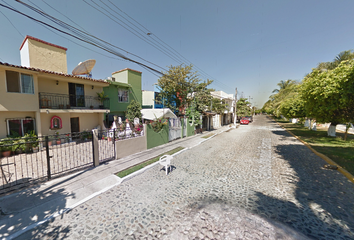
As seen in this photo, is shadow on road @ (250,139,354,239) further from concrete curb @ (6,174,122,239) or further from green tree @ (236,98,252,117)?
green tree @ (236,98,252,117)

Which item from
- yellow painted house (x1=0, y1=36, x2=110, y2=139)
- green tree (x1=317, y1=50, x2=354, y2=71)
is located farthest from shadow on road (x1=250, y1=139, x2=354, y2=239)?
green tree (x1=317, y1=50, x2=354, y2=71)

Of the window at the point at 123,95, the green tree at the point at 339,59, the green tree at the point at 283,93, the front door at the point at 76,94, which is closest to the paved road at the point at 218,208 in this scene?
the front door at the point at 76,94

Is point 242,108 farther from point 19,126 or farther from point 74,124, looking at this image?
point 19,126

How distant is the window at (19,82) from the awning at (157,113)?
25.8ft

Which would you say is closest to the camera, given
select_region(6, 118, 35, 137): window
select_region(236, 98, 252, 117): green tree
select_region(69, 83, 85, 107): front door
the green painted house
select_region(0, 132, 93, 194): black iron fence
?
select_region(0, 132, 93, 194): black iron fence

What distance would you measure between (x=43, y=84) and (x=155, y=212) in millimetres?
11749

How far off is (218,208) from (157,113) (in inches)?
384

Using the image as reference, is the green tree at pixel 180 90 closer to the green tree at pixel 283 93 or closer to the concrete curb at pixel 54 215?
the concrete curb at pixel 54 215

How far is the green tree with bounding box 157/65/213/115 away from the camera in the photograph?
47.1 feet

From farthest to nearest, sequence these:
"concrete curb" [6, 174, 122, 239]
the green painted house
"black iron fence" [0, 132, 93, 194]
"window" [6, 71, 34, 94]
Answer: the green painted house, "window" [6, 71, 34, 94], "black iron fence" [0, 132, 93, 194], "concrete curb" [6, 174, 122, 239]

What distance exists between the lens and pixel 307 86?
10.3 meters

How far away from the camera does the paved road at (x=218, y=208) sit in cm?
283

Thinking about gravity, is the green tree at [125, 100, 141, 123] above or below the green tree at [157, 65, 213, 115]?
below

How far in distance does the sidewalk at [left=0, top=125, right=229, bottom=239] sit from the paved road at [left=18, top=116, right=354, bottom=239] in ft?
1.03
